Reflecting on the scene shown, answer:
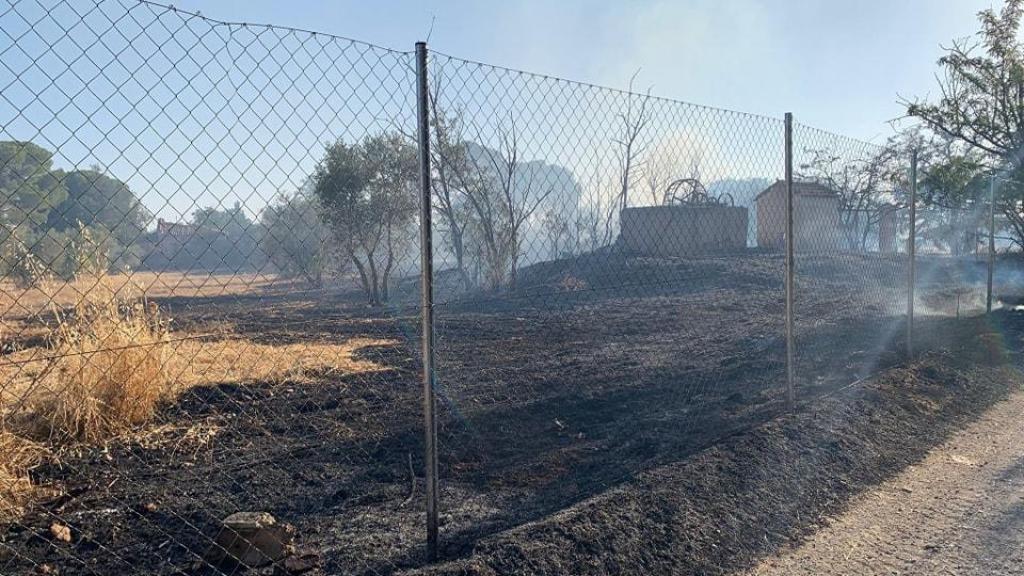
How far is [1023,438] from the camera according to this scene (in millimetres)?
5004

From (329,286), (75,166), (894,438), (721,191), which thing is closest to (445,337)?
(721,191)

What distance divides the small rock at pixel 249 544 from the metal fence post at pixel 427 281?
64 centimetres

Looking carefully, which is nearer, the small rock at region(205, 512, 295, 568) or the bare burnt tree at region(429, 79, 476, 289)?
the small rock at region(205, 512, 295, 568)

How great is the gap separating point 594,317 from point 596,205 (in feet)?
26.8

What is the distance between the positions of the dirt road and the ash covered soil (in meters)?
0.14

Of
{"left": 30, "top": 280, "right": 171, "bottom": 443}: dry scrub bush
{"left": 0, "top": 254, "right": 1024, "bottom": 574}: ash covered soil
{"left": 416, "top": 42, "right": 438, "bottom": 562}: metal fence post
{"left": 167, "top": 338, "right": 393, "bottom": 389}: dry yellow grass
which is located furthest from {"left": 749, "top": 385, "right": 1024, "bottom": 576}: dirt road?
{"left": 167, "top": 338, "right": 393, "bottom": 389}: dry yellow grass

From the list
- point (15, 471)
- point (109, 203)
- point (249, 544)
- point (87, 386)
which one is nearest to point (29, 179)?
point (109, 203)

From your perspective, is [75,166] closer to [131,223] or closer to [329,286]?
[131,223]

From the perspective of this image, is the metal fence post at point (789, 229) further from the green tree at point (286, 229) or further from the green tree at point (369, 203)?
the green tree at point (369, 203)

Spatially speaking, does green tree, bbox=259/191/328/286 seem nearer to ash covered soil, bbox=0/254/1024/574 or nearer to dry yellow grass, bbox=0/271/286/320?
dry yellow grass, bbox=0/271/286/320

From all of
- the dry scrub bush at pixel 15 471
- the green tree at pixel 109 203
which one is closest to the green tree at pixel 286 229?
the green tree at pixel 109 203

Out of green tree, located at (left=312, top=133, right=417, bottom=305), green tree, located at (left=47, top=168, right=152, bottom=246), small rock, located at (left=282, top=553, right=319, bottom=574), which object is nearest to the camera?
green tree, located at (left=47, top=168, right=152, bottom=246)

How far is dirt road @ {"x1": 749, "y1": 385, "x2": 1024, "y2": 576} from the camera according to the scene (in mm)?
3127

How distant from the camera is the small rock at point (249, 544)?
2881 mm
